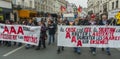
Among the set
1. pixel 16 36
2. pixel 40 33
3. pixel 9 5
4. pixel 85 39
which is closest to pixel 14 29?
pixel 16 36

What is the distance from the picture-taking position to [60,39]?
13000 millimetres

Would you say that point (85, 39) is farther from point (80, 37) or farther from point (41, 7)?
point (41, 7)

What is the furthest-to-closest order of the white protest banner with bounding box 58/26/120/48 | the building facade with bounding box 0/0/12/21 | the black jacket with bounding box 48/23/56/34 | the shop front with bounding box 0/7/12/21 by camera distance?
the building facade with bounding box 0/0/12/21, the shop front with bounding box 0/7/12/21, the black jacket with bounding box 48/23/56/34, the white protest banner with bounding box 58/26/120/48

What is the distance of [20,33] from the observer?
48.5ft

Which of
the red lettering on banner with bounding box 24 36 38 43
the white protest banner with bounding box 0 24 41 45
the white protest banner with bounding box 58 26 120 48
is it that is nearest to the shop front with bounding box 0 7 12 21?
the white protest banner with bounding box 0 24 41 45

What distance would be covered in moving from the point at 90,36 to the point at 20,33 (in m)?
4.07

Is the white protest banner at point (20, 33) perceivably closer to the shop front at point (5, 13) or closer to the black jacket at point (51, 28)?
the black jacket at point (51, 28)

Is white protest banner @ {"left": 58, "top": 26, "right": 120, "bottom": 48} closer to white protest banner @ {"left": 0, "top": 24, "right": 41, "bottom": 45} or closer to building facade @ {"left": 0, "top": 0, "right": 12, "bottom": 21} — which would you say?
white protest banner @ {"left": 0, "top": 24, "right": 41, "bottom": 45}

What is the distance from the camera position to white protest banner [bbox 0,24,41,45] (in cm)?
1427

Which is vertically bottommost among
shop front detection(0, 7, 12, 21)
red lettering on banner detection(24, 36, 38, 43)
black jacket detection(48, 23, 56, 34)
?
red lettering on banner detection(24, 36, 38, 43)

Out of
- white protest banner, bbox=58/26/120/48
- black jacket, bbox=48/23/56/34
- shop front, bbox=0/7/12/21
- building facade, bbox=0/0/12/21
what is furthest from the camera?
building facade, bbox=0/0/12/21

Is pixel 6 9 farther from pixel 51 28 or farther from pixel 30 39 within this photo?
pixel 30 39

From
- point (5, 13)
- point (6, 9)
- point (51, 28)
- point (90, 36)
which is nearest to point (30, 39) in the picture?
point (51, 28)

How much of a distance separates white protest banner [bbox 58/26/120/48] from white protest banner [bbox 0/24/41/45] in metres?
1.77
